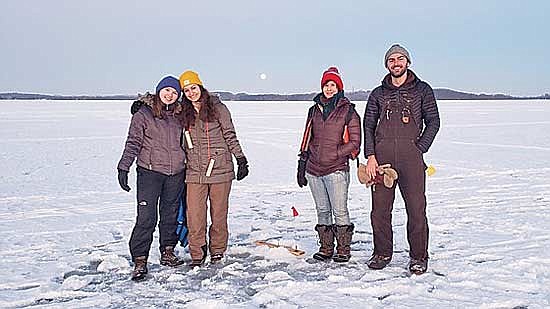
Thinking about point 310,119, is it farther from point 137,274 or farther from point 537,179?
point 537,179

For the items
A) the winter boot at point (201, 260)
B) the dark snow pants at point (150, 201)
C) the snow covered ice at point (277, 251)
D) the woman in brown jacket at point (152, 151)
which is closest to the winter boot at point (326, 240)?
the snow covered ice at point (277, 251)

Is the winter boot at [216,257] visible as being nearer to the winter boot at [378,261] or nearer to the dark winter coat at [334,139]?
the dark winter coat at [334,139]

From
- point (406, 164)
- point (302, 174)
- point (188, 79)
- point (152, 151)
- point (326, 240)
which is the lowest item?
point (326, 240)

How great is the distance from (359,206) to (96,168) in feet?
21.3

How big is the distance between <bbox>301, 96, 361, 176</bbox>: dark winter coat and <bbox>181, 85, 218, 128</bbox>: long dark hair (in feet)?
3.21

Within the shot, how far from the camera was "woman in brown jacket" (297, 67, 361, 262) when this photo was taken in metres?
5.27

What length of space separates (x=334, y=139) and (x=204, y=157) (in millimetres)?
1206

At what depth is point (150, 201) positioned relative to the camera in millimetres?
5094

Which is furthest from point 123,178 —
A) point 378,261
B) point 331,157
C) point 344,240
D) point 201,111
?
point 378,261

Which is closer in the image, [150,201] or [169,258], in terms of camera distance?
[150,201]

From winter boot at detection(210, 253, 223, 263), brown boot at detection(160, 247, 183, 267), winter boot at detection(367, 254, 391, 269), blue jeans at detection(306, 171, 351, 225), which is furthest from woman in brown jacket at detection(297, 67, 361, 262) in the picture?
brown boot at detection(160, 247, 183, 267)

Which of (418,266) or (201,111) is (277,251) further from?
(201,111)

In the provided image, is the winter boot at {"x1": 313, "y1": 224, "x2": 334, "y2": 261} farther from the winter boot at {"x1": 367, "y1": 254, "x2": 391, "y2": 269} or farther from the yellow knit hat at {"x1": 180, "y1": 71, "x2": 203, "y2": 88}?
the yellow knit hat at {"x1": 180, "y1": 71, "x2": 203, "y2": 88}

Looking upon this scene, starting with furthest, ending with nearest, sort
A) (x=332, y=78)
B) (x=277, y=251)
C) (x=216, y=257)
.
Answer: (x=277, y=251) < (x=216, y=257) < (x=332, y=78)
